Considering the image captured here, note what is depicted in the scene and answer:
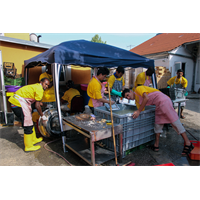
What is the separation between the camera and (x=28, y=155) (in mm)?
3344

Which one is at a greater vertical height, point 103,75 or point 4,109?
point 103,75

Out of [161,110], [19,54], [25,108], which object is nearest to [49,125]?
[25,108]

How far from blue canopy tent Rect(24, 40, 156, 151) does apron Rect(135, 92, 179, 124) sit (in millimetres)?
1971

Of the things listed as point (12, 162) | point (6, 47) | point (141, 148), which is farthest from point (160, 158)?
point (6, 47)

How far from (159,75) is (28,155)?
10.4m


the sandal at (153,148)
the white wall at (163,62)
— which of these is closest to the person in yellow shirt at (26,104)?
the sandal at (153,148)

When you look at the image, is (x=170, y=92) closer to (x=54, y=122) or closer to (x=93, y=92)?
(x=93, y=92)

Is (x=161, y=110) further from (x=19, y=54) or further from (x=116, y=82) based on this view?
(x=19, y=54)

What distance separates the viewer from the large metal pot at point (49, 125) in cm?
388

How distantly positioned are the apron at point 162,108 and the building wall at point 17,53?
5822mm

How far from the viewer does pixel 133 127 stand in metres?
3.00

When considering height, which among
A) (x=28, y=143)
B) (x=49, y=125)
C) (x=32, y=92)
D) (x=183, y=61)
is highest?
(x=183, y=61)

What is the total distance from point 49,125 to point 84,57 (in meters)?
2.15

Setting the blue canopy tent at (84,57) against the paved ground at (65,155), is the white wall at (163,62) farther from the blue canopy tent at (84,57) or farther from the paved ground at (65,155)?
the paved ground at (65,155)
